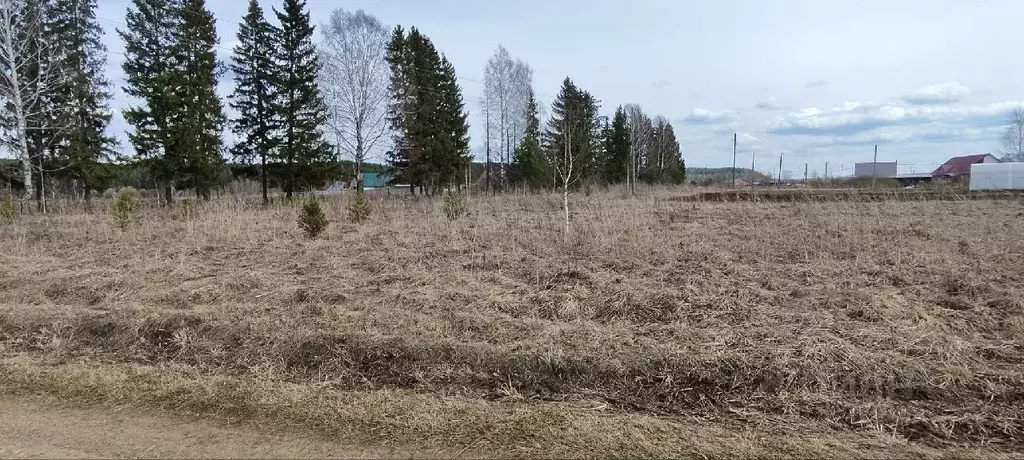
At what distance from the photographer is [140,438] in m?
2.91

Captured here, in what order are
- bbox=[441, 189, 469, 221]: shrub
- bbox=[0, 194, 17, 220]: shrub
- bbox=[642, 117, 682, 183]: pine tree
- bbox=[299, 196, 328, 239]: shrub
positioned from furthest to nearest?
bbox=[642, 117, 682, 183]: pine tree → bbox=[0, 194, 17, 220]: shrub → bbox=[441, 189, 469, 221]: shrub → bbox=[299, 196, 328, 239]: shrub

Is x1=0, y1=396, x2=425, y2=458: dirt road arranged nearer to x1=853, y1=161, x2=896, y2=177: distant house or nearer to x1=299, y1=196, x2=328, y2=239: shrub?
x1=299, y1=196, x2=328, y2=239: shrub

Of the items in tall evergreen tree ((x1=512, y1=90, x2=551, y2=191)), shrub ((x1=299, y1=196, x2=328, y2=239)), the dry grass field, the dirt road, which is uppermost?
tall evergreen tree ((x1=512, y1=90, x2=551, y2=191))

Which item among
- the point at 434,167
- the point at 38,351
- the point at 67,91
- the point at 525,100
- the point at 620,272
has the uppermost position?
the point at 525,100

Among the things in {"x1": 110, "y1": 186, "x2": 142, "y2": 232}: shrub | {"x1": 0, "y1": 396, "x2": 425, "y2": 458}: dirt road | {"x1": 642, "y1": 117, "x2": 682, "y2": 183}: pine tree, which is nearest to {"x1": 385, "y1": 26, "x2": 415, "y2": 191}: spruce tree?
{"x1": 110, "y1": 186, "x2": 142, "y2": 232}: shrub

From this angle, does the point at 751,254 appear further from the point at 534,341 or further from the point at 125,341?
the point at 125,341

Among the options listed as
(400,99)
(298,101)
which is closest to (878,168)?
(400,99)

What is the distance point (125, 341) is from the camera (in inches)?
181

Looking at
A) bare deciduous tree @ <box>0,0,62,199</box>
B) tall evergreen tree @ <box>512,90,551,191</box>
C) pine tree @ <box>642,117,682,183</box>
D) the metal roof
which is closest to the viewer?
bare deciduous tree @ <box>0,0,62,199</box>

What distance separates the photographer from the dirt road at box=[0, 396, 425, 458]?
2732mm

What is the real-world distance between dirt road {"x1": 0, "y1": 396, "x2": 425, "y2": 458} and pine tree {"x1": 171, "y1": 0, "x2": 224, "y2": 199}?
24104 millimetres

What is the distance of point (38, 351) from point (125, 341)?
655 millimetres

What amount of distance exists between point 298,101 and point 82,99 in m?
9.69

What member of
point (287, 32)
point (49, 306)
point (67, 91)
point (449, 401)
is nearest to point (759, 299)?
point (449, 401)
